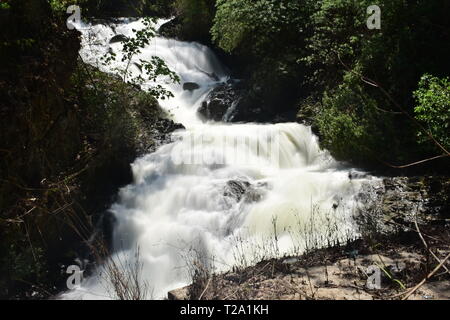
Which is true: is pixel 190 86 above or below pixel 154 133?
above

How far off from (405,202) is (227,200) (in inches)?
133

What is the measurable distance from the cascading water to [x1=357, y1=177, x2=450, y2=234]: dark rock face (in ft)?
1.14

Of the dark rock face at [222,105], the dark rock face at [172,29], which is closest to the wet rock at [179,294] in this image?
the dark rock face at [222,105]

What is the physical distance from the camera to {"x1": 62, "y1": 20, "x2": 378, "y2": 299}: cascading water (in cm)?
731

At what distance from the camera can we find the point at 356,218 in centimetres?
723

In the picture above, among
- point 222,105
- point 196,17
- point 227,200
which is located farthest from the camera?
point 196,17

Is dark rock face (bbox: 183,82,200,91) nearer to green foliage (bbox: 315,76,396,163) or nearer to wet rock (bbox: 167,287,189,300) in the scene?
green foliage (bbox: 315,76,396,163)

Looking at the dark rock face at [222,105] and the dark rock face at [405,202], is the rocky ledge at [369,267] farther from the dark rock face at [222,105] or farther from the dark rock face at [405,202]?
the dark rock face at [222,105]

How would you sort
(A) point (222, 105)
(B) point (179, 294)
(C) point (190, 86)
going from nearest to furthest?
(B) point (179, 294) → (A) point (222, 105) → (C) point (190, 86)

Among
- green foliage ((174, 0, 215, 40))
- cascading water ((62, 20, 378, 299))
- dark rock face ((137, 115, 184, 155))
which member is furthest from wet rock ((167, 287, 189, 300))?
green foliage ((174, 0, 215, 40))

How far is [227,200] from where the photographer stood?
28.9 ft

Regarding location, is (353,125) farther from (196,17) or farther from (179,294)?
(196,17)

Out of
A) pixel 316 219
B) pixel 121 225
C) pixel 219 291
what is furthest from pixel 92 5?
pixel 219 291

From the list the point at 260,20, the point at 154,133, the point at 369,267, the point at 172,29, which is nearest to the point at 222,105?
the point at 260,20
